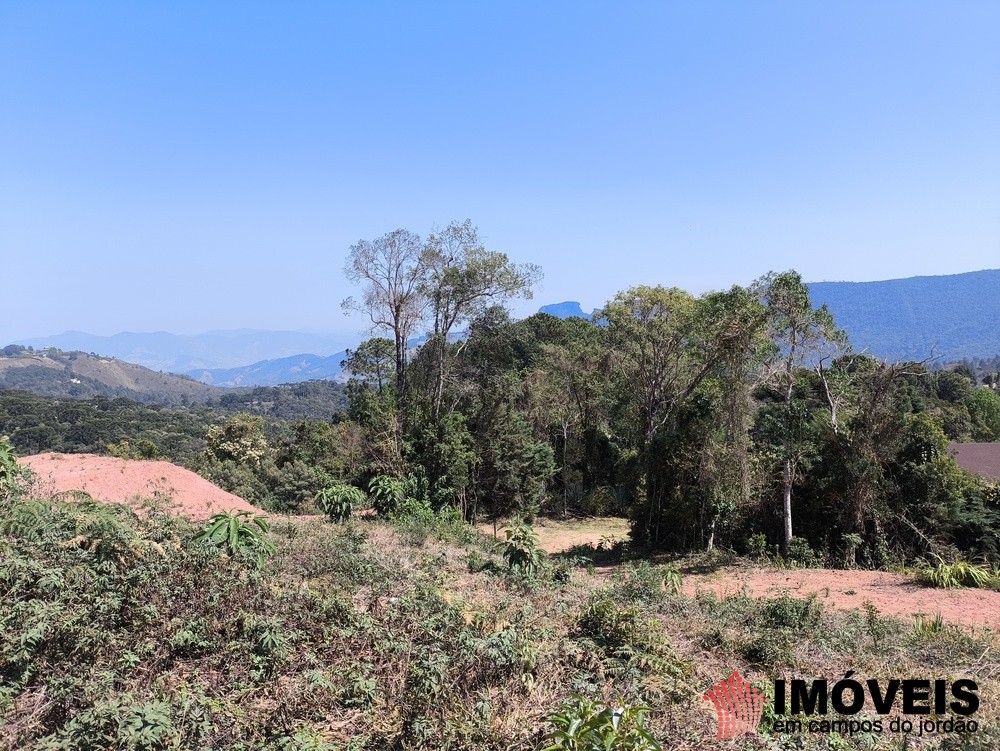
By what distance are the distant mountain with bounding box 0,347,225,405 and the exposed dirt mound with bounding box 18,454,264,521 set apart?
14077 centimetres

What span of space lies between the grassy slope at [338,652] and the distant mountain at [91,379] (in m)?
150

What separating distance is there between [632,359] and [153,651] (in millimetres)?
13632

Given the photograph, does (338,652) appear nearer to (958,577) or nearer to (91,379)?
(958,577)

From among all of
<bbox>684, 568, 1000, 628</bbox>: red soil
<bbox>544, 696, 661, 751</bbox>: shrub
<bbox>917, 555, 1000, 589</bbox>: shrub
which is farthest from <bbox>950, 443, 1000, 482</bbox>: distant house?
<bbox>544, 696, 661, 751</bbox>: shrub

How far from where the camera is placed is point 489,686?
392cm

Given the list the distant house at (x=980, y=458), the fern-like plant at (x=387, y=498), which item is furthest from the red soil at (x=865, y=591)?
the distant house at (x=980, y=458)

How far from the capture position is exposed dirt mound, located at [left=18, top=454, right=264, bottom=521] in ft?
33.1

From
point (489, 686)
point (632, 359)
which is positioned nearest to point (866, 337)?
point (632, 359)

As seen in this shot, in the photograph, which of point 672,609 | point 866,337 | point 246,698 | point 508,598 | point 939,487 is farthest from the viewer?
point 866,337

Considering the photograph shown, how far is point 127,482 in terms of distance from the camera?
35.9 ft

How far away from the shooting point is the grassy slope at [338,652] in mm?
3504

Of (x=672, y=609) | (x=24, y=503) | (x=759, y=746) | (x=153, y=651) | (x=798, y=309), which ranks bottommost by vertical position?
(x=672, y=609)

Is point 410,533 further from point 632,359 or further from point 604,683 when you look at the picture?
point 632,359

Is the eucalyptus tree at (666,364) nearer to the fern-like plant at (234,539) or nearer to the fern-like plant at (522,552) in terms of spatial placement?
the fern-like plant at (522,552)
